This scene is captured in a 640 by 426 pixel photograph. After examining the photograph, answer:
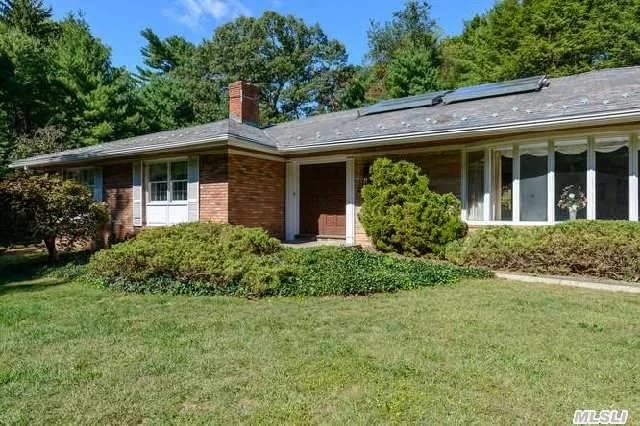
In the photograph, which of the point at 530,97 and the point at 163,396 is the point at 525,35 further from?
the point at 163,396

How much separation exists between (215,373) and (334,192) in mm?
8918

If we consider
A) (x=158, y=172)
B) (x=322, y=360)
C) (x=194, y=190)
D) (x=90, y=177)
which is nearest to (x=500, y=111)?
(x=194, y=190)

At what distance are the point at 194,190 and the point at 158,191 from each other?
1.76 m

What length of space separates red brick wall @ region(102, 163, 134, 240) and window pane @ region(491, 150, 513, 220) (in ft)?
32.9

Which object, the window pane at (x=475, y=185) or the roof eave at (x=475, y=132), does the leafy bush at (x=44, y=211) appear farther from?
the window pane at (x=475, y=185)

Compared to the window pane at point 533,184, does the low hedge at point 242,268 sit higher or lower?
lower

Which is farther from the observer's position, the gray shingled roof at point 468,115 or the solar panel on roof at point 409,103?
the solar panel on roof at point 409,103

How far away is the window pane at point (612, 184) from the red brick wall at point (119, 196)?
11848mm

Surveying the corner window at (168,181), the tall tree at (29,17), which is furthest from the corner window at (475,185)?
the tall tree at (29,17)

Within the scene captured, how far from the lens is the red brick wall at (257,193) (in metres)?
10.7

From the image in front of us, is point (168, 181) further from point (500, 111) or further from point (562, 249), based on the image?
point (562, 249)

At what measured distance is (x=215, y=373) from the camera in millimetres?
3424

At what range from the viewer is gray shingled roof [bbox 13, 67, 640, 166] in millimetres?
8242

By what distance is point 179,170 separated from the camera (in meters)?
11.8
